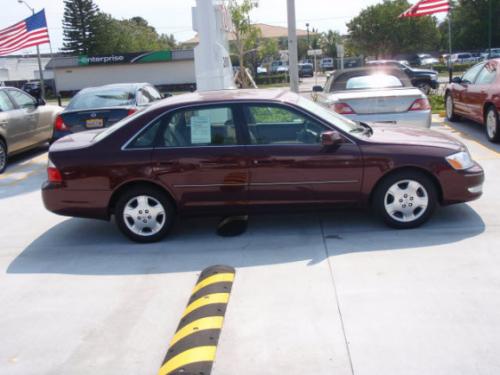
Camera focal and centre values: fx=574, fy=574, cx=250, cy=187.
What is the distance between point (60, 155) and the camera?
5.91 metres

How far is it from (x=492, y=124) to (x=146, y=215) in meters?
7.00

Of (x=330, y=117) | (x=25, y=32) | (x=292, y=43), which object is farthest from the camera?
(x=25, y=32)

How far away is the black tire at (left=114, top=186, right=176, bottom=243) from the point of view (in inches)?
229

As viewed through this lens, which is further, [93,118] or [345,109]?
[93,118]

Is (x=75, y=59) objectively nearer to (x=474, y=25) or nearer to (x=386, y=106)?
(x=474, y=25)

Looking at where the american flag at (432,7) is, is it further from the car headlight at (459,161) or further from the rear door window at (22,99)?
the car headlight at (459,161)

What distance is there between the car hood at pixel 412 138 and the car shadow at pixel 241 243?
0.81 meters

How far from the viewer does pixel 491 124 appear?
1020cm

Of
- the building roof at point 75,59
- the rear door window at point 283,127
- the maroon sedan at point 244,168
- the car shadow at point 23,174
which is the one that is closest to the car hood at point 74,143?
the maroon sedan at point 244,168

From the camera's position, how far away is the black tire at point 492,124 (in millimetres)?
9961

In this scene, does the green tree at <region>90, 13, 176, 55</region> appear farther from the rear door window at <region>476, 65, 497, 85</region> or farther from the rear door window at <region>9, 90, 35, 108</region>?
the rear door window at <region>476, 65, 497, 85</region>

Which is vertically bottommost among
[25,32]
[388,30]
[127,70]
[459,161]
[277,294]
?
[277,294]

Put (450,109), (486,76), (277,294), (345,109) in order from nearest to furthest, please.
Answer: (277,294) → (345,109) → (486,76) → (450,109)

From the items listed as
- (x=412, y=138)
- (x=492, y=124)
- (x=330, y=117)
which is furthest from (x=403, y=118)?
(x=330, y=117)
